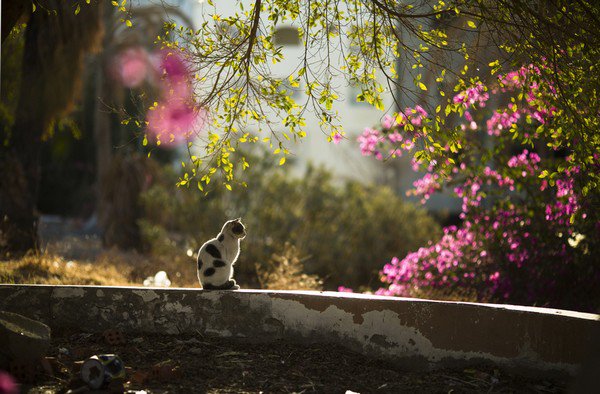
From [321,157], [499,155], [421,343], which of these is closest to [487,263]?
[499,155]

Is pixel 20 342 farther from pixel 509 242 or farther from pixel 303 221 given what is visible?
pixel 303 221

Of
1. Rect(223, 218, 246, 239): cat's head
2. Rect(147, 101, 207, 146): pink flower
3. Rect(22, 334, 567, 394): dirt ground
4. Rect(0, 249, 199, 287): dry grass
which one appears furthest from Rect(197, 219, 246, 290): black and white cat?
Rect(0, 249, 199, 287): dry grass

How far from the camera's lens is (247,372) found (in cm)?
469

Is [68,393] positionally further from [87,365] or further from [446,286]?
[446,286]

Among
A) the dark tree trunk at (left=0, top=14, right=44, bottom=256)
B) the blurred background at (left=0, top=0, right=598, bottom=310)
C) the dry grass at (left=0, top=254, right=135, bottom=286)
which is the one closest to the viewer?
the dry grass at (left=0, top=254, right=135, bottom=286)

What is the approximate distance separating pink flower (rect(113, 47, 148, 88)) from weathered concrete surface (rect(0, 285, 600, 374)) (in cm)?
1606

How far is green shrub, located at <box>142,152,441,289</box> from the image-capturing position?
46.8 feet

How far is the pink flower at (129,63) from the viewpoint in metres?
21.0

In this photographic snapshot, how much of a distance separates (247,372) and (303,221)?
33.9 feet

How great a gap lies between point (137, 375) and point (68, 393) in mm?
443

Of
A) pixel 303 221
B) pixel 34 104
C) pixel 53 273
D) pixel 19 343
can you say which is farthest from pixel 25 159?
pixel 19 343

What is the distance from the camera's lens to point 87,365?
166 inches

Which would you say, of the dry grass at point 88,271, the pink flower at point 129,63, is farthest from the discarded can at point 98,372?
the pink flower at point 129,63

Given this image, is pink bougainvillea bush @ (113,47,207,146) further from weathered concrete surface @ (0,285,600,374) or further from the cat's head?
weathered concrete surface @ (0,285,600,374)
